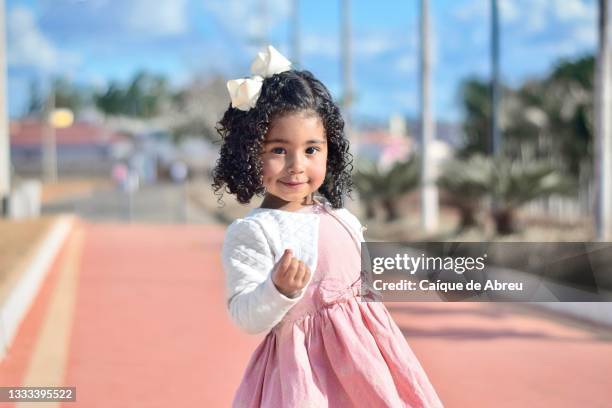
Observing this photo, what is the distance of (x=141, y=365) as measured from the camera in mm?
6594

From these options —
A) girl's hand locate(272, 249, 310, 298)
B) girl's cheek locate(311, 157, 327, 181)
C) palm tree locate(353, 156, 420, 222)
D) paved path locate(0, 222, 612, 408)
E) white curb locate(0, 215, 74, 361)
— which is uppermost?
girl's cheek locate(311, 157, 327, 181)

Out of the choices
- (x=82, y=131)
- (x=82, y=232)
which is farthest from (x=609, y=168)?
(x=82, y=131)

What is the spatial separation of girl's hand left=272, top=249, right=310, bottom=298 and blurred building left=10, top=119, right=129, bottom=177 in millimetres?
59213

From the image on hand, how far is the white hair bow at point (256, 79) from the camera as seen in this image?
2.77 metres

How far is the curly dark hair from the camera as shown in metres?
2.74

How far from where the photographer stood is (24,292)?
361 inches

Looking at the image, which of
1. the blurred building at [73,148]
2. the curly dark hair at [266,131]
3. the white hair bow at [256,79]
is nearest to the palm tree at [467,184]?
the curly dark hair at [266,131]

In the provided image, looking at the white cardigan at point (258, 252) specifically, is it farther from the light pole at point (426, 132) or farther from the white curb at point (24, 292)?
the light pole at point (426, 132)

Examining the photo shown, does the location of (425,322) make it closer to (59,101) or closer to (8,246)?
(8,246)

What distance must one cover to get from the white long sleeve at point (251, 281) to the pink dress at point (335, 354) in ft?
0.36

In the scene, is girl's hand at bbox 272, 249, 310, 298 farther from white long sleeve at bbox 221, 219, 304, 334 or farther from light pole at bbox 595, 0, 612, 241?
light pole at bbox 595, 0, 612, 241

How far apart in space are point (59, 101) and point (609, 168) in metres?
78.3

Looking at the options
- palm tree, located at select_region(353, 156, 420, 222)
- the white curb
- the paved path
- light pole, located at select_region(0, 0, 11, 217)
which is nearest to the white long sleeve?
the paved path

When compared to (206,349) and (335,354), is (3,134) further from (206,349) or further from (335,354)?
(335,354)
